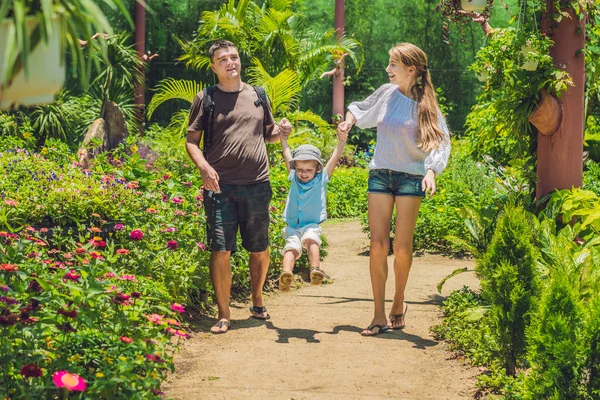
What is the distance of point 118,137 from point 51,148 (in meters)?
4.12

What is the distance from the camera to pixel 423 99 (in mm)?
5730

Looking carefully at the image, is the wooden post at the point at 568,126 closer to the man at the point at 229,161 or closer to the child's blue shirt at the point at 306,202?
the child's blue shirt at the point at 306,202

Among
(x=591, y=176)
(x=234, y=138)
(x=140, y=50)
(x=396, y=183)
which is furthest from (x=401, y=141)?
(x=140, y=50)

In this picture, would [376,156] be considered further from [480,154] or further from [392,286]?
[480,154]

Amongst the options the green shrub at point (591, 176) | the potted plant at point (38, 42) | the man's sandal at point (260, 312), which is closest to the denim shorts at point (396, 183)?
the man's sandal at point (260, 312)

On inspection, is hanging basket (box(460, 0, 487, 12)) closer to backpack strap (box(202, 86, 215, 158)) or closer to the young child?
the young child

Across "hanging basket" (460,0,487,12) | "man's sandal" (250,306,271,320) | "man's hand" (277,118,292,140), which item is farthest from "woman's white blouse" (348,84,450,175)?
"hanging basket" (460,0,487,12)

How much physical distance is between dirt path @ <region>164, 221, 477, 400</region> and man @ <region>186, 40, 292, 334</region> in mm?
455

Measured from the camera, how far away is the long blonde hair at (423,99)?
221 inches

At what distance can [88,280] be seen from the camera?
3889 millimetres

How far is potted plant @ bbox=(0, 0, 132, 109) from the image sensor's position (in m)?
2.38

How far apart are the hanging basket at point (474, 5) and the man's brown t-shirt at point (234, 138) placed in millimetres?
2316

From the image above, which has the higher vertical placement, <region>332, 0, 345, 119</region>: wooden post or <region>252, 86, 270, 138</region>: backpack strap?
<region>332, 0, 345, 119</region>: wooden post

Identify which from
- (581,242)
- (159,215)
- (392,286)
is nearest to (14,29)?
(159,215)
